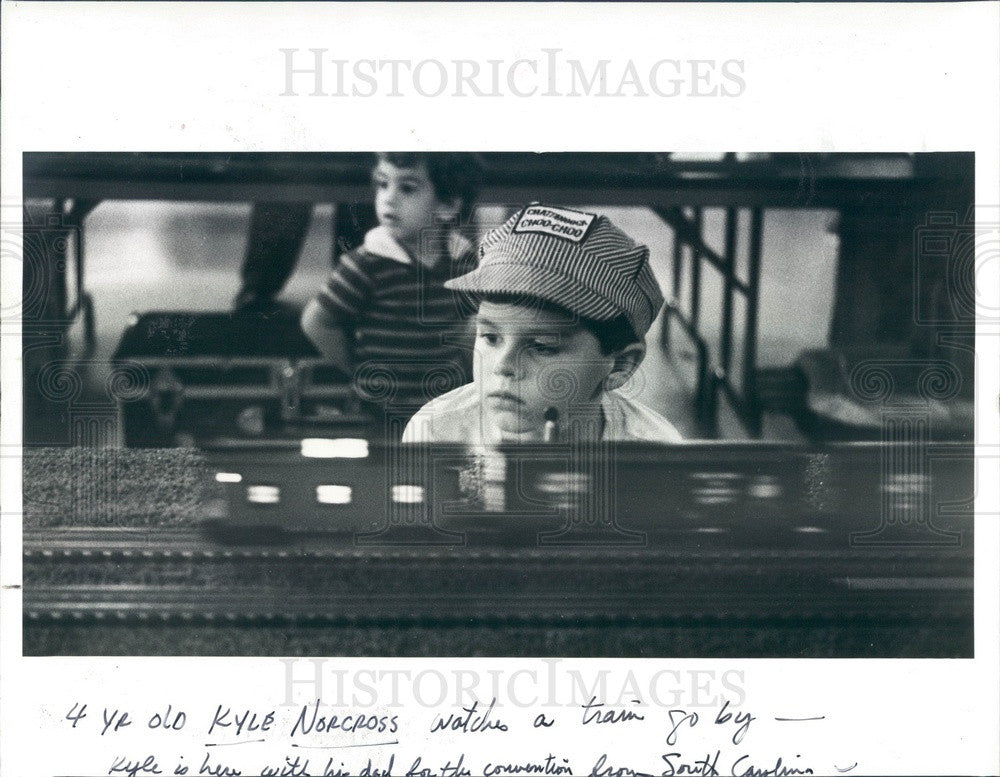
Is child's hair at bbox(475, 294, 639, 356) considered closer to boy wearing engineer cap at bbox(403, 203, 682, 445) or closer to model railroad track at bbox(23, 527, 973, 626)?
boy wearing engineer cap at bbox(403, 203, 682, 445)

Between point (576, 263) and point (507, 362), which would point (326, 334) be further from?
point (576, 263)

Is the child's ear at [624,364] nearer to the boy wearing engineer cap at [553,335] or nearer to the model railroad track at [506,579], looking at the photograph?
the boy wearing engineer cap at [553,335]

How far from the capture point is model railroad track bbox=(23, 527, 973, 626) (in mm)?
3168

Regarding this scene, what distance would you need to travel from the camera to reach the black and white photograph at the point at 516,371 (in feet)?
10.1

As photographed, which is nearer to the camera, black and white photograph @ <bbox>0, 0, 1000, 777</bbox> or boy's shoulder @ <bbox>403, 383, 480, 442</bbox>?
black and white photograph @ <bbox>0, 0, 1000, 777</bbox>

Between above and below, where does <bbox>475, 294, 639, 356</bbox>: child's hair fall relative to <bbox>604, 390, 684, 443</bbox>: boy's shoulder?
above

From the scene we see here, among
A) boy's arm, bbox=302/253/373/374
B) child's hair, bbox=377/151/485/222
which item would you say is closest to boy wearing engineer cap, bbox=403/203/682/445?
child's hair, bbox=377/151/485/222

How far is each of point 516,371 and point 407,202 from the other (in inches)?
19.7

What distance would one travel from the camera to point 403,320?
3102mm

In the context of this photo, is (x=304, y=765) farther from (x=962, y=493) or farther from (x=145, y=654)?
(x=962, y=493)

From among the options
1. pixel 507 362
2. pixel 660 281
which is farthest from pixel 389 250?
pixel 660 281

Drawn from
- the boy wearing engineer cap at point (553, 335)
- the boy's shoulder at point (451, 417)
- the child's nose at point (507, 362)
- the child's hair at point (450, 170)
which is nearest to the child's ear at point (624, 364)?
the boy wearing engineer cap at point (553, 335)

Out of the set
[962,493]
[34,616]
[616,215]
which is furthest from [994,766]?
[34,616]

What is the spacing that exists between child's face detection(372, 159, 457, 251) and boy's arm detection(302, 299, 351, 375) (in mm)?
272
